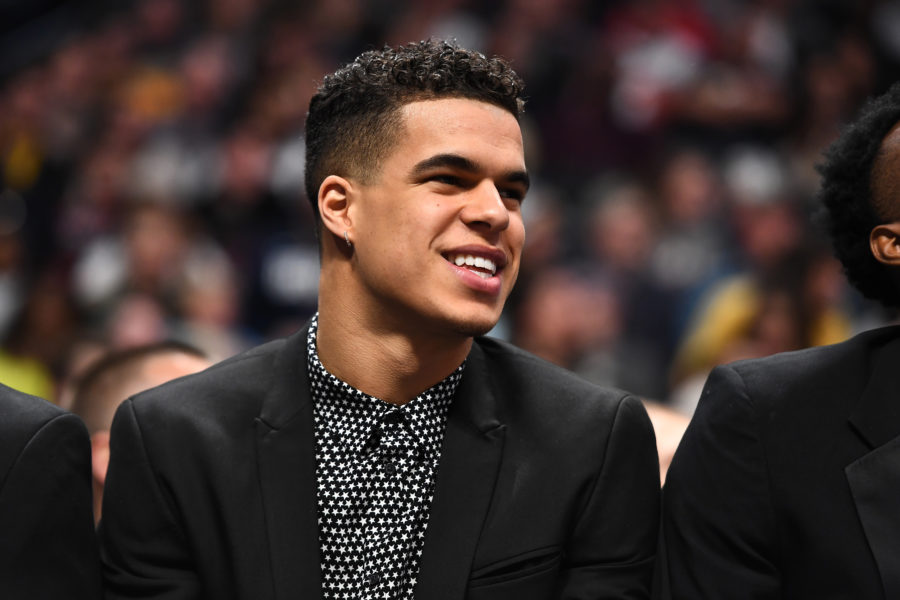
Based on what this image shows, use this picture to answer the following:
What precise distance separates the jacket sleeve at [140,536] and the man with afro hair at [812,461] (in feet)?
2.40

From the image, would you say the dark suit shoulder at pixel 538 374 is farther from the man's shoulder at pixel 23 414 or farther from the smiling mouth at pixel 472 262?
the man's shoulder at pixel 23 414

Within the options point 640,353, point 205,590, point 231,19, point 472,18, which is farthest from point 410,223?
point 231,19

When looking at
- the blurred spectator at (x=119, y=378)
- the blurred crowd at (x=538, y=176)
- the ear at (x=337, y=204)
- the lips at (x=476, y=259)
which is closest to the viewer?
the lips at (x=476, y=259)

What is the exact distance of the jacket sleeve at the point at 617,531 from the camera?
1897 millimetres

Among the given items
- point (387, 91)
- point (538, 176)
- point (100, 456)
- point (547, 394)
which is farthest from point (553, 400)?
point (538, 176)

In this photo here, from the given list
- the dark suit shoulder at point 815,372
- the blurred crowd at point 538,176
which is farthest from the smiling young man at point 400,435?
the blurred crowd at point 538,176

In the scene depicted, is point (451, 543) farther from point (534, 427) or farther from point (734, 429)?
point (734, 429)

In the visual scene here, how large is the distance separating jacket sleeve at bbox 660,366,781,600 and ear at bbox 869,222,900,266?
0.28 metres

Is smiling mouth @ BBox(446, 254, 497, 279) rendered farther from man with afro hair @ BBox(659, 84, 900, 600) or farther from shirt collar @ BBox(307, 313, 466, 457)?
man with afro hair @ BBox(659, 84, 900, 600)

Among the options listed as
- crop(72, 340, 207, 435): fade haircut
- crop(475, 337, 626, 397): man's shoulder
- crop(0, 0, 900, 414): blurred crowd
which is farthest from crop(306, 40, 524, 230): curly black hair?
crop(0, 0, 900, 414): blurred crowd

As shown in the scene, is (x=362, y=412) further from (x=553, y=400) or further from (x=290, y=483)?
(x=553, y=400)

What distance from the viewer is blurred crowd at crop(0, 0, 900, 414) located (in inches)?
206

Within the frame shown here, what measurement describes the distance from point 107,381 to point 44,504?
996 millimetres

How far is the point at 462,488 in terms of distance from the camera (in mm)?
1932
